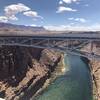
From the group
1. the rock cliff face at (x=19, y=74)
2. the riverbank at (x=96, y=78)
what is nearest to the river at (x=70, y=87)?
the riverbank at (x=96, y=78)

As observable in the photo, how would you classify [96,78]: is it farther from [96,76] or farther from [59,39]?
[59,39]

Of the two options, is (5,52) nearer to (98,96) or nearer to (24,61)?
(24,61)

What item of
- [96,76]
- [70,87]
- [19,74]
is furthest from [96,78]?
[19,74]

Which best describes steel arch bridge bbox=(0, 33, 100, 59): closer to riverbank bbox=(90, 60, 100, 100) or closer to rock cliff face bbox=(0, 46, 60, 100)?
rock cliff face bbox=(0, 46, 60, 100)

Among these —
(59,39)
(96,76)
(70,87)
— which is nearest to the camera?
(59,39)

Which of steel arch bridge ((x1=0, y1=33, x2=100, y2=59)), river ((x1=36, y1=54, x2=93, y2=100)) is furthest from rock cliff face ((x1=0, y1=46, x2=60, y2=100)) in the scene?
steel arch bridge ((x1=0, y1=33, x2=100, y2=59))

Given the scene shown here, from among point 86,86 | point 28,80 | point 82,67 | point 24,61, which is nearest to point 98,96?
point 86,86

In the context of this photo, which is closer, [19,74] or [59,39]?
[59,39]
